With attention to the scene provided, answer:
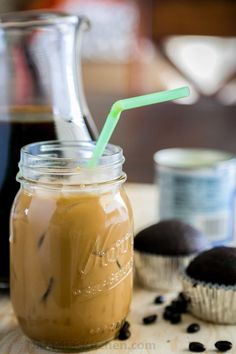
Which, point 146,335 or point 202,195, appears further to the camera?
point 202,195

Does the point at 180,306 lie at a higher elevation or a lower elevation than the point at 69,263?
lower

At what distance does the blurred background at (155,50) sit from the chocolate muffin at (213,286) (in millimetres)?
2094

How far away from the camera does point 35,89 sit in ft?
3.21

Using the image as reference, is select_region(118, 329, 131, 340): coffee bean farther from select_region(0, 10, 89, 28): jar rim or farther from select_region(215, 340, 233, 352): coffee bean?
select_region(0, 10, 89, 28): jar rim

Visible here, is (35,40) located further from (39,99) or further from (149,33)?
(149,33)

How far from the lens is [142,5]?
10.4 ft

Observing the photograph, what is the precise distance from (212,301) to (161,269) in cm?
13

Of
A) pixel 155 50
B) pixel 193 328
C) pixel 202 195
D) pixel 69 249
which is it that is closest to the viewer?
pixel 69 249

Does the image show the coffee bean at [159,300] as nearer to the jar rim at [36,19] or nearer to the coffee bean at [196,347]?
the coffee bean at [196,347]

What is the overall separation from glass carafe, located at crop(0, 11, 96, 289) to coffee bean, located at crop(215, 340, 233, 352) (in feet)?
0.98

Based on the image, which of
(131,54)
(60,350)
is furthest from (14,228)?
(131,54)

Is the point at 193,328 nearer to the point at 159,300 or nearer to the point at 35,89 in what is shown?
the point at 159,300

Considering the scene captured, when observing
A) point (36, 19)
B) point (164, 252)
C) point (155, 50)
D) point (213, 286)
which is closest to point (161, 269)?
point (164, 252)

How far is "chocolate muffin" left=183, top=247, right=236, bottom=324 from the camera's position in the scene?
0.88 m
